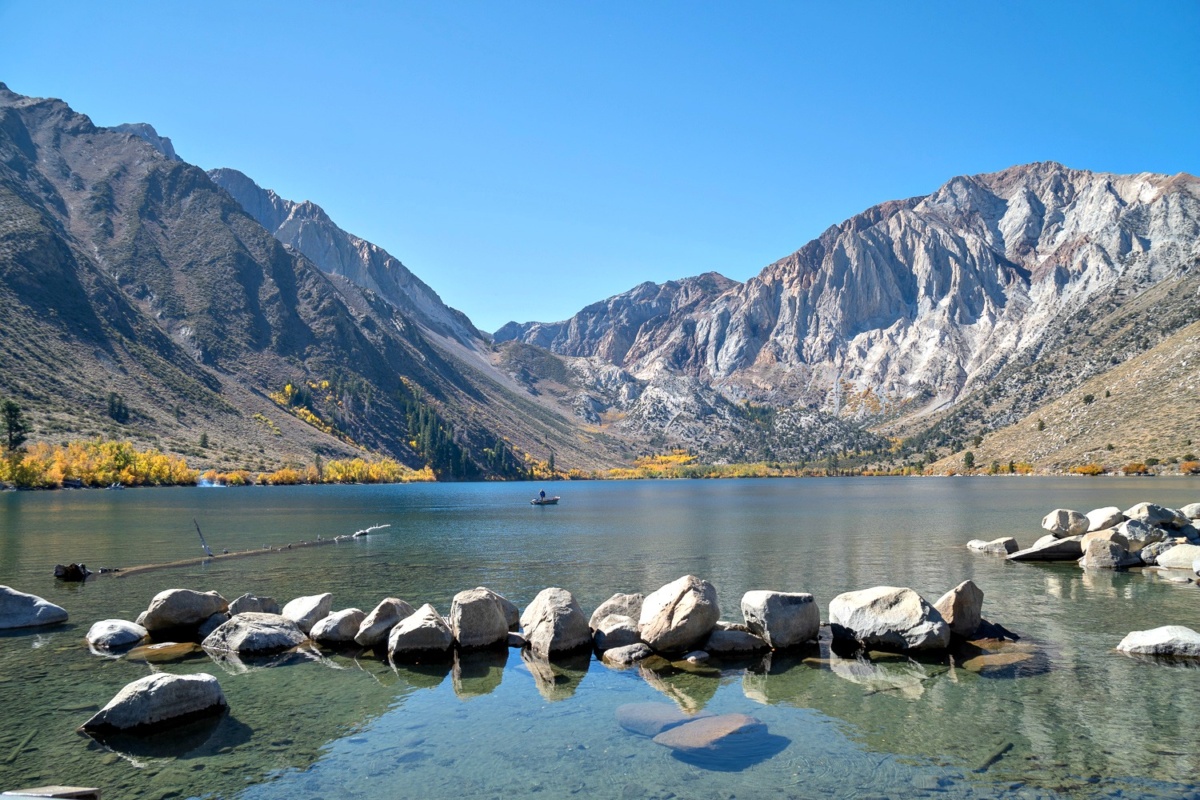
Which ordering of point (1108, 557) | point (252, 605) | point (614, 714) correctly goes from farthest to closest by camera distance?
1. point (1108, 557)
2. point (252, 605)
3. point (614, 714)

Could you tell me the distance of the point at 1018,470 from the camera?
196500mm

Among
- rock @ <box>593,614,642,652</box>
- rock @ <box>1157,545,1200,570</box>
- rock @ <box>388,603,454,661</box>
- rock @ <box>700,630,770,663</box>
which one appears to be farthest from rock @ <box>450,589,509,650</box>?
rock @ <box>1157,545,1200,570</box>

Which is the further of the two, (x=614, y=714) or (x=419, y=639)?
(x=419, y=639)

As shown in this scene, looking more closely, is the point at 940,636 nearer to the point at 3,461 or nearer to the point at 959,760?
the point at 959,760

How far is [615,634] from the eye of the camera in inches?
994

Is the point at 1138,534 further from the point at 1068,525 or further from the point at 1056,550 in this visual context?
the point at 1056,550

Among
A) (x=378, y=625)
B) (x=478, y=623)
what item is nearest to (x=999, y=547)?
(x=478, y=623)

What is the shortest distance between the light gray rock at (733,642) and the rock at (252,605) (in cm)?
1776

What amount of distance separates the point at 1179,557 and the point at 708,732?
3910cm

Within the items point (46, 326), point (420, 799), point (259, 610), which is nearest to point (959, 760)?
point (420, 799)

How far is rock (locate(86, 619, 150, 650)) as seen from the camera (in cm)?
2512

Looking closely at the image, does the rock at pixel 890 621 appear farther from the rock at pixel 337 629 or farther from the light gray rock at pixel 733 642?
the rock at pixel 337 629

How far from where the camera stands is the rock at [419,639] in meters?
24.3

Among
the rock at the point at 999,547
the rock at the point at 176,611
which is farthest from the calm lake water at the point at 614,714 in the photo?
the rock at the point at 999,547
